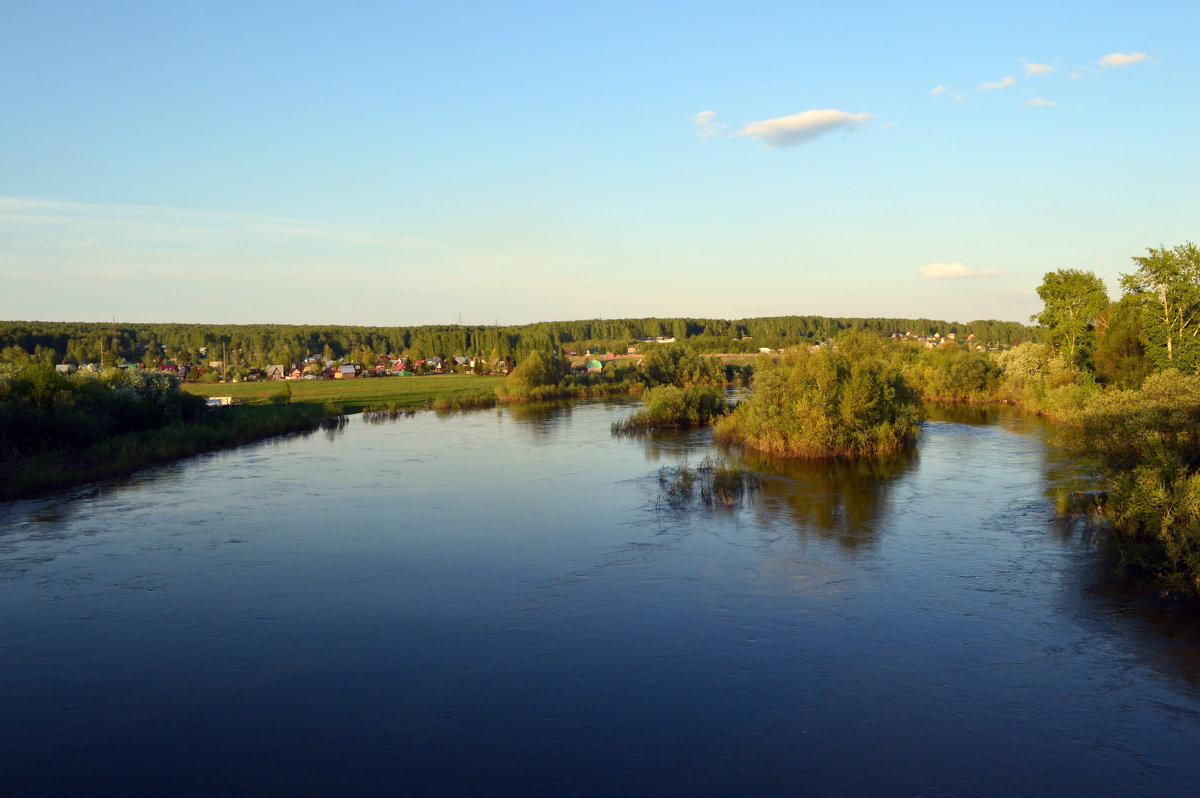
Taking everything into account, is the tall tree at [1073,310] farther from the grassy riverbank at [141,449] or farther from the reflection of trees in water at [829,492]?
the grassy riverbank at [141,449]

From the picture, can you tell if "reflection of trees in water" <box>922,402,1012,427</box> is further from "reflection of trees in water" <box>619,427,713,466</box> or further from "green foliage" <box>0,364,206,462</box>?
"green foliage" <box>0,364,206,462</box>

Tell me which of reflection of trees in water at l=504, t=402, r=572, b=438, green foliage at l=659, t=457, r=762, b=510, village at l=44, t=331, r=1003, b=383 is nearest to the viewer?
green foliage at l=659, t=457, r=762, b=510

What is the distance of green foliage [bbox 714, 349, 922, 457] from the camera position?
96.3 ft

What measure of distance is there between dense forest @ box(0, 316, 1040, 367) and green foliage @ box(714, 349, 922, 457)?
60.2 m

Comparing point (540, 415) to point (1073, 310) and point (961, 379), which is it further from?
point (1073, 310)

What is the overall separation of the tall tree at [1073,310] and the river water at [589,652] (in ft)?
100

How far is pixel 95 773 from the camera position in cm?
898

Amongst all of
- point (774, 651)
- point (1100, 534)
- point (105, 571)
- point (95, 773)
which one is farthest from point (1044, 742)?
point (105, 571)

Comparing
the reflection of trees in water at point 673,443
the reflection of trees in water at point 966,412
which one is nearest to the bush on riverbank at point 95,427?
the reflection of trees in water at point 673,443

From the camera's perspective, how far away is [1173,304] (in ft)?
115

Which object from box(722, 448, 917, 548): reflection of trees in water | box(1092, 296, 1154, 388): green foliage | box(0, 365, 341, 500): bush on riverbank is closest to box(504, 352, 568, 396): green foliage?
box(0, 365, 341, 500): bush on riverbank

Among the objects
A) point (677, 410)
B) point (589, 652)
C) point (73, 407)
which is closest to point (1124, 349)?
point (677, 410)

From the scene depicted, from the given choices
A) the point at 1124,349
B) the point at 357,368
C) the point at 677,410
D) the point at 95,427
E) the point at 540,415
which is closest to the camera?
the point at 95,427

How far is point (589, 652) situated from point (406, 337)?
153646mm
